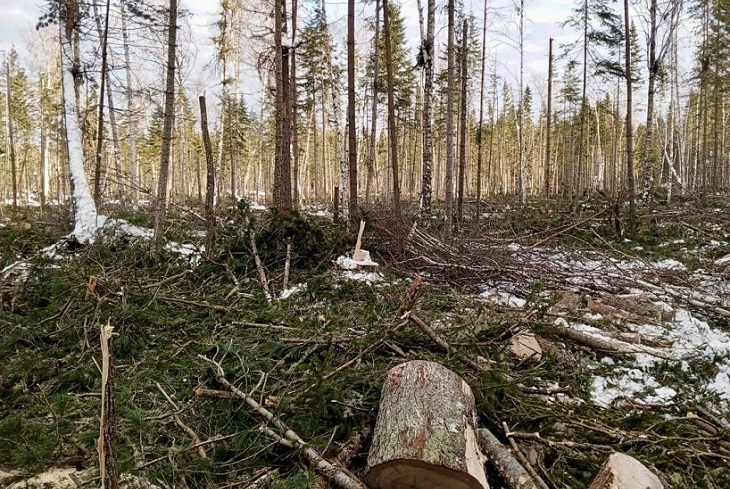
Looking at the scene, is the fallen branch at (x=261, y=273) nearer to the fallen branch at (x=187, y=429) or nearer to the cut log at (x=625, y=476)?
the fallen branch at (x=187, y=429)

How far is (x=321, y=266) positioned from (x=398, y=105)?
64.4 ft

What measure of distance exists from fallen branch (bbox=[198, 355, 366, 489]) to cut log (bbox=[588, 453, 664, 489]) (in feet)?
4.33

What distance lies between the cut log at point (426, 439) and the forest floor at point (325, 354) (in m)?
0.36

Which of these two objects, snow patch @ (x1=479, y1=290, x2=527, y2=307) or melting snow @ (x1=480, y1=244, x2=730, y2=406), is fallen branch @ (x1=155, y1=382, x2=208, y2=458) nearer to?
melting snow @ (x1=480, y1=244, x2=730, y2=406)

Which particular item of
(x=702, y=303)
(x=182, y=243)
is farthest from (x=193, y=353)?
(x=702, y=303)

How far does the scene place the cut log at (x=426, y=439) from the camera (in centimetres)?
252

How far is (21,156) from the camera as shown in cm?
3950

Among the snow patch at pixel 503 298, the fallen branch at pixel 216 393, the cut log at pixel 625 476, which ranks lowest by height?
the cut log at pixel 625 476

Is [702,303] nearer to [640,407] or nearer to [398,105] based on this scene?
[640,407]

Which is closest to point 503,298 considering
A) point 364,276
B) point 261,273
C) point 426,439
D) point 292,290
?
point 364,276

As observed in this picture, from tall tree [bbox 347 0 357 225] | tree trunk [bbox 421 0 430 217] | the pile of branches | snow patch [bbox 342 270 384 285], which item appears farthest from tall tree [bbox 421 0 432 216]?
snow patch [bbox 342 270 384 285]

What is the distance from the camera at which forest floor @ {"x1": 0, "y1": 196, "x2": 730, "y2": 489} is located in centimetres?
313

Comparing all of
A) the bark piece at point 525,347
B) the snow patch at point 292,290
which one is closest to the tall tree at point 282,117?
the snow patch at point 292,290

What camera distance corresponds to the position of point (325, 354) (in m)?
4.32
